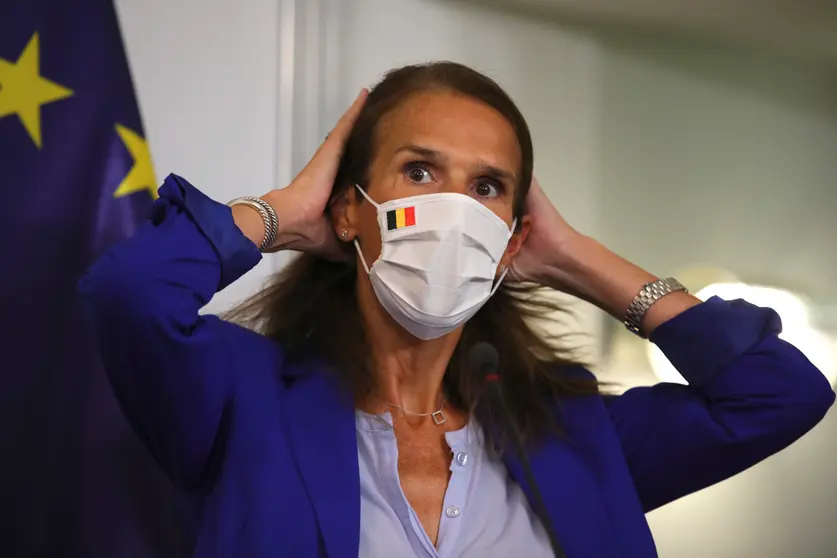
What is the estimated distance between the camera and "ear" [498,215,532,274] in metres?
1.24

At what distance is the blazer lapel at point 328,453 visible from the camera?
92 centimetres

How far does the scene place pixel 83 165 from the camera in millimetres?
1191

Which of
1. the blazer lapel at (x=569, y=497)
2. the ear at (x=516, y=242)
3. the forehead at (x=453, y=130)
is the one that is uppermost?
the forehead at (x=453, y=130)

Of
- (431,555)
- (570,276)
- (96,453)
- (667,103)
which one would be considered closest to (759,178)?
(667,103)

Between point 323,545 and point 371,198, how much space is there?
495 millimetres

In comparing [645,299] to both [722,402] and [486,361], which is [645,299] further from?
[486,361]

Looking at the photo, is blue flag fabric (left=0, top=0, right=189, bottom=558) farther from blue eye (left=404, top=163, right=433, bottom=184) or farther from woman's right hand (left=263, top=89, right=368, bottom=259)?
blue eye (left=404, top=163, right=433, bottom=184)

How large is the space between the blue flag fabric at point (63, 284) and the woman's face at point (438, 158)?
39 centimetres

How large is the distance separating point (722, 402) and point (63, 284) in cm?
104

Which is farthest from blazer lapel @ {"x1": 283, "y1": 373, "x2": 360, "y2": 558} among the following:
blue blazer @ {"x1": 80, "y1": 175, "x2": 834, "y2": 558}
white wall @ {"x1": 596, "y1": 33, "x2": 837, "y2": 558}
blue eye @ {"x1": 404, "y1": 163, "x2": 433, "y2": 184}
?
white wall @ {"x1": 596, "y1": 33, "x2": 837, "y2": 558}

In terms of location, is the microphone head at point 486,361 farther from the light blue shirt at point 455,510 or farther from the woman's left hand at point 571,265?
the woman's left hand at point 571,265

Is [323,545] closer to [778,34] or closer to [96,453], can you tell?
[96,453]

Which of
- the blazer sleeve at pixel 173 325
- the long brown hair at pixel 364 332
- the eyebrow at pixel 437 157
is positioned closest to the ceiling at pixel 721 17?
the long brown hair at pixel 364 332

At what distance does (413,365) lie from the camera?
116 cm
